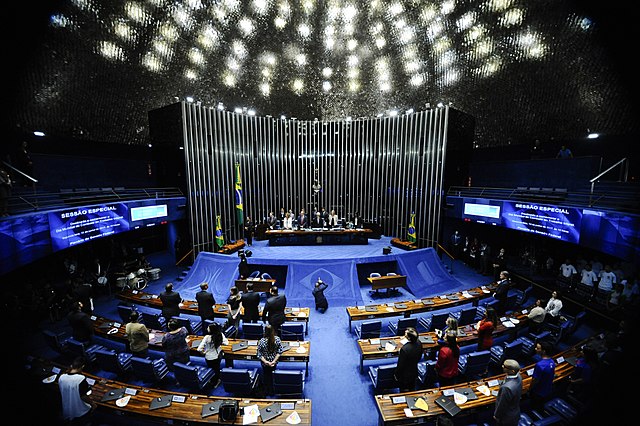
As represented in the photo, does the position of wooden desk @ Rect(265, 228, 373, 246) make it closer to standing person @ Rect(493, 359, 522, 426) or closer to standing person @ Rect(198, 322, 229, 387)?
standing person @ Rect(198, 322, 229, 387)

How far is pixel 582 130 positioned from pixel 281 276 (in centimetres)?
1336

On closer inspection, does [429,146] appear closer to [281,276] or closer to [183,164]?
[281,276]

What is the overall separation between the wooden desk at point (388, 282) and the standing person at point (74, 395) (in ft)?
25.2

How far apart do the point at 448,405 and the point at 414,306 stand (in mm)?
3715

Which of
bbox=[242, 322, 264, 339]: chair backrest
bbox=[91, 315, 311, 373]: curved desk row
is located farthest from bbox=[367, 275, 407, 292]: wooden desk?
bbox=[242, 322, 264, 339]: chair backrest

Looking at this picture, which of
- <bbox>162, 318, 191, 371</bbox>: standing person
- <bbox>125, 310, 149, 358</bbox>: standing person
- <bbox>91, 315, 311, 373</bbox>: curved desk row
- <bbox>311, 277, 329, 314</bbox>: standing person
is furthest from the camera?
<bbox>311, 277, 329, 314</bbox>: standing person

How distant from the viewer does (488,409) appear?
405 cm

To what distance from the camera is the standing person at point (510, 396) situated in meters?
3.33

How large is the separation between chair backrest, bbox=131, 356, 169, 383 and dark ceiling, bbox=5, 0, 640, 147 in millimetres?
9575

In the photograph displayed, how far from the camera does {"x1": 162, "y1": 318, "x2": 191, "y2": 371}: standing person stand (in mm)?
4637

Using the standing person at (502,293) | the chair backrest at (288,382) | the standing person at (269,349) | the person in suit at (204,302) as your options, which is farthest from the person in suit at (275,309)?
the standing person at (502,293)

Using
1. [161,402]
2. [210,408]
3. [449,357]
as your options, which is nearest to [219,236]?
[161,402]

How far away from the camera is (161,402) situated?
3881mm

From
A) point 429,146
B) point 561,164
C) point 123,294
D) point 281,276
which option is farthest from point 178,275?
point 561,164
